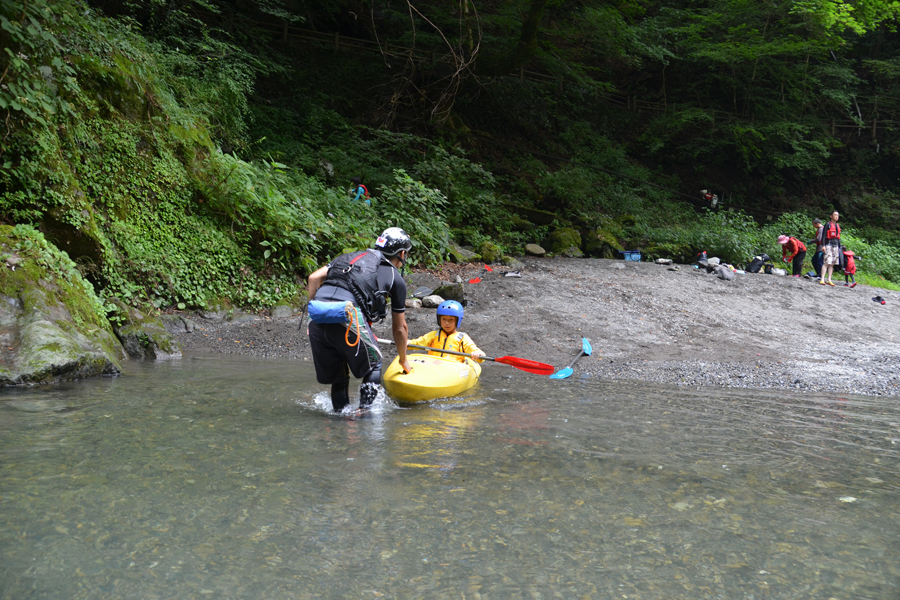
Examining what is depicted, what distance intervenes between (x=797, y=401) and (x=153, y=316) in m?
7.31

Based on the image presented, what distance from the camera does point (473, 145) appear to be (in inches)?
778

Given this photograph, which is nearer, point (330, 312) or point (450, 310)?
point (330, 312)

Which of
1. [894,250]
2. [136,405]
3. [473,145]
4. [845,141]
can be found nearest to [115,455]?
[136,405]

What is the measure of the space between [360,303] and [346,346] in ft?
1.15

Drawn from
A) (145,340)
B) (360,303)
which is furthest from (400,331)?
(145,340)

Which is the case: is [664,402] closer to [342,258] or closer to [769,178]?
[342,258]

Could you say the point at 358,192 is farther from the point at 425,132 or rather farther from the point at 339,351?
the point at 339,351

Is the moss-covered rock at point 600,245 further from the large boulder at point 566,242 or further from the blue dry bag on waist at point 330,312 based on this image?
the blue dry bag on waist at point 330,312

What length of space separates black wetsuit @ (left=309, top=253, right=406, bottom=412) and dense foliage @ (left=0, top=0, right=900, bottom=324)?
4.03m

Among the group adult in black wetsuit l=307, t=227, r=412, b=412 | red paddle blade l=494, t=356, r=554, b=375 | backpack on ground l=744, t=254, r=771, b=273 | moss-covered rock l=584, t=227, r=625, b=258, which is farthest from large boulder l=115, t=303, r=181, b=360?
backpack on ground l=744, t=254, r=771, b=273

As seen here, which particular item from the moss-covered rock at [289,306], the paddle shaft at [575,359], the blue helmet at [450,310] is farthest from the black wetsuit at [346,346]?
the moss-covered rock at [289,306]

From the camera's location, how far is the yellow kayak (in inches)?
201

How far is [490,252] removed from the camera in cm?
1322

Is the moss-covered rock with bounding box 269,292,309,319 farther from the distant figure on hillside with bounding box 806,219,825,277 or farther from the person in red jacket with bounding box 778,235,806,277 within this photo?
the person in red jacket with bounding box 778,235,806,277
